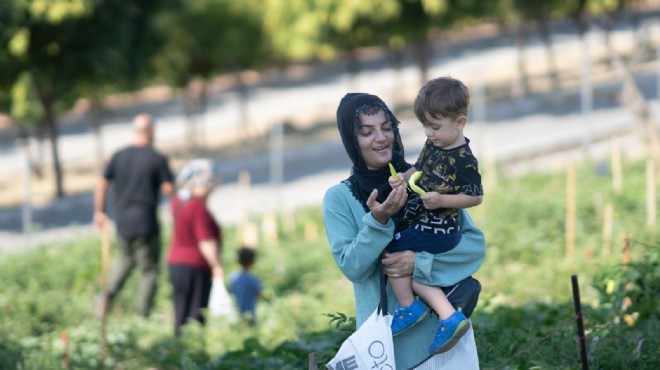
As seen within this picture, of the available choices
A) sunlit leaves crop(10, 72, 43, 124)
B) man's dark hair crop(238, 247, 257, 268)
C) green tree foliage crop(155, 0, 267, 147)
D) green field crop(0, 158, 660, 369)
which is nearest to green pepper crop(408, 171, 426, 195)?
green field crop(0, 158, 660, 369)

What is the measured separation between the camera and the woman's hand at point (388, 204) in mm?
4000

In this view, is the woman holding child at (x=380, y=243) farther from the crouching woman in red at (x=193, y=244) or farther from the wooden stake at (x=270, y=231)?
the wooden stake at (x=270, y=231)

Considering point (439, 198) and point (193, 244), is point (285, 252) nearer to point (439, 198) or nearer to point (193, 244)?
point (193, 244)

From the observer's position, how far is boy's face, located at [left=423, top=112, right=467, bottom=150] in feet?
13.9

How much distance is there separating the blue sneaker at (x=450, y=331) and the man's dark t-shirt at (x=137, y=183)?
6247 mm

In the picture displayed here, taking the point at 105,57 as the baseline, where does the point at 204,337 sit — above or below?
below

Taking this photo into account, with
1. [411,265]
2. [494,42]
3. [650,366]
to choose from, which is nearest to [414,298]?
[411,265]

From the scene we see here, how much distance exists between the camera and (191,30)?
31.8 m

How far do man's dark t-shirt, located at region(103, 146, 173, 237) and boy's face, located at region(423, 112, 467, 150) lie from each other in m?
6.21

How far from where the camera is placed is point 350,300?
30.8ft

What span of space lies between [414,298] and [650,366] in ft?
6.70

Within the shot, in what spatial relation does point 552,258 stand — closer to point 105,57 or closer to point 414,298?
point 414,298

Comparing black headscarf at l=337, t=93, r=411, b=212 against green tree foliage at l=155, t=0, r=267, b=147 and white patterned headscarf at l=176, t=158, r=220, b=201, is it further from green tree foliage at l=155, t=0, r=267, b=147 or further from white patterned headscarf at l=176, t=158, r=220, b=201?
green tree foliage at l=155, t=0, r=267, b=147

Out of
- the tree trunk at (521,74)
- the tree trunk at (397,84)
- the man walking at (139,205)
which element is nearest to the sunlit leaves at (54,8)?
the man walking at (139,205)
